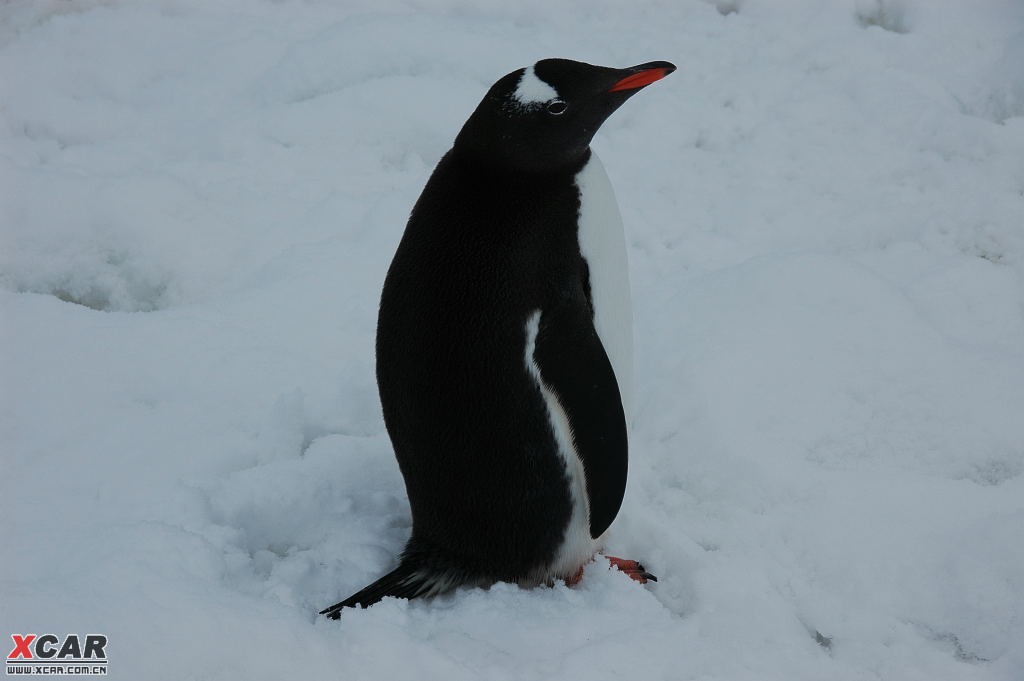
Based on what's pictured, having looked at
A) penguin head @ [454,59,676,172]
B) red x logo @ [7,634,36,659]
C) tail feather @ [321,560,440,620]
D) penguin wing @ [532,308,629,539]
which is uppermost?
penguin head @ [454,59,676,172]

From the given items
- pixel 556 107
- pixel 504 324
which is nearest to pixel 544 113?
pixel 556 107

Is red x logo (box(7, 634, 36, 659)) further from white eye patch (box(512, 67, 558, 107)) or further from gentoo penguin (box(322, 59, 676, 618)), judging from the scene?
Result: white eye patch (box(512, 67, 558, 107))

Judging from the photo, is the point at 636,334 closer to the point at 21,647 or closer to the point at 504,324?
the point at 504,324

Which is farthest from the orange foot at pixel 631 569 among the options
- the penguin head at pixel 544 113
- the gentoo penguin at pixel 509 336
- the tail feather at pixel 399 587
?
the penguin head at pixel 544 113

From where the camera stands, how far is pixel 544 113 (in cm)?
170

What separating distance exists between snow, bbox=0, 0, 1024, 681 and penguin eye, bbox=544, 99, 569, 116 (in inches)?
36.9

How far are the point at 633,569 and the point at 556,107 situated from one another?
0.98 meters

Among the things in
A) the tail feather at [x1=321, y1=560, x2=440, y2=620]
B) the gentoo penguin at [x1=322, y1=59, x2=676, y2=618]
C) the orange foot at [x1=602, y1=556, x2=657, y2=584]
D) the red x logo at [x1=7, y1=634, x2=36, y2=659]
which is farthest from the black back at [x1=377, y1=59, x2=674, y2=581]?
the red x logo at [x1=7, y1=634, x2=36, y2=659]

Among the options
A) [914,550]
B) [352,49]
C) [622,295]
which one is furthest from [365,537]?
[352,49]

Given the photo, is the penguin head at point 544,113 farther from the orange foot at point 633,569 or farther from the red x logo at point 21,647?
the red x logo at point 21,647

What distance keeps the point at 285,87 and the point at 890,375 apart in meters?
2.55

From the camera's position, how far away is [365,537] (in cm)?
197

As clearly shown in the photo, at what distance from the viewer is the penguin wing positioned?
5.58 ft

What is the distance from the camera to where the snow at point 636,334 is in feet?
5.57
